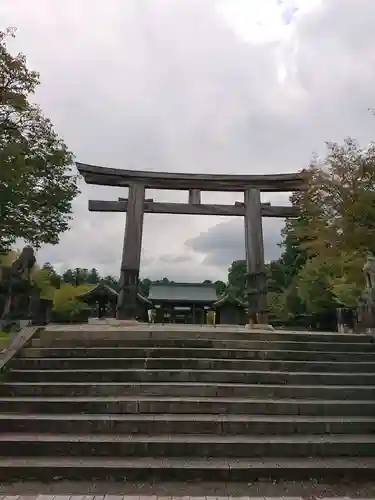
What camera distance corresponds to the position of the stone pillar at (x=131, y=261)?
1174cm

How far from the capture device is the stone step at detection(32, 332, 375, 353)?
264 inches

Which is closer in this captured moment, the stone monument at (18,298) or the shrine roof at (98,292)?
the stone monument at (18,298)

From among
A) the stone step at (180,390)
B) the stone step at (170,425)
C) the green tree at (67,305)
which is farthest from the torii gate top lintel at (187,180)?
the green tree at (67,305)

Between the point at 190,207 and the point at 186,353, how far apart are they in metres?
6.96

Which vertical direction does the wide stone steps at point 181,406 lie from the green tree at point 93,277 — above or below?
below

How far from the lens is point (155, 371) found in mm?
5883

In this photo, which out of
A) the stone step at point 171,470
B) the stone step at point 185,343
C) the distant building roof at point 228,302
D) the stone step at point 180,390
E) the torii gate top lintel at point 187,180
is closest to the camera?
the stone step at point 171,470

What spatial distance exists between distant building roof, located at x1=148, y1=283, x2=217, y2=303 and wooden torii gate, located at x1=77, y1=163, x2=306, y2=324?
1714 cm

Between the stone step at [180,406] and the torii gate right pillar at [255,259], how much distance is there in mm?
6391

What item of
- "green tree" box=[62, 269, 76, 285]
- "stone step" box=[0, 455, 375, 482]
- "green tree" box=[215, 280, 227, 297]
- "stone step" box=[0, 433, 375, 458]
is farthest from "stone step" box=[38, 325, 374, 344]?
"green tree" box=[62, 269, 76, 285]

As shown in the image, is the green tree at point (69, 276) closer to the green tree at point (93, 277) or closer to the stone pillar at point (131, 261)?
the green tree at point (93, 277)

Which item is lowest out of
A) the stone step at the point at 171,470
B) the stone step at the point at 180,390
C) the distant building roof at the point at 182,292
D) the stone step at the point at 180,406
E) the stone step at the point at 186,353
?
the stone step at the point at 171,470

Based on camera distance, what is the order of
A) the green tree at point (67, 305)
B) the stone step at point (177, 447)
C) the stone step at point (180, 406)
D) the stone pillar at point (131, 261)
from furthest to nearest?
1. the green tree at point (67, 305)
2. the stone pillar at point (131, 261)
3. the stone step at point (180, 406)
4. the stone step at point (177, 447)

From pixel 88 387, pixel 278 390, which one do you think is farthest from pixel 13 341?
pixel 278 390
